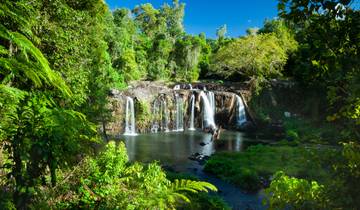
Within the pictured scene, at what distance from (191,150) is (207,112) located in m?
10.2

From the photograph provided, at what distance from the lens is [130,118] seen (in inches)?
961

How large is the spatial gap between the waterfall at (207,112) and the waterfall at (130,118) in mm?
6610

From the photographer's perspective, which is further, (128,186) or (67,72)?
(67,72)

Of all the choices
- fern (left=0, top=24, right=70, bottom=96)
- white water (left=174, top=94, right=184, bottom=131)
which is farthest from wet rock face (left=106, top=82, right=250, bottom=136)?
fern (left=0, top=24, right=70, bottom=96)

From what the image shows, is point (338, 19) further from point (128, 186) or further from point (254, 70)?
point (254, 70)

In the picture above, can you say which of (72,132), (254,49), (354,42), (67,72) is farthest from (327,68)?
(254,49)

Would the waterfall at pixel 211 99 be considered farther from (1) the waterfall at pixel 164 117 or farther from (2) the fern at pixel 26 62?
(2) the fern at pixel 26 62

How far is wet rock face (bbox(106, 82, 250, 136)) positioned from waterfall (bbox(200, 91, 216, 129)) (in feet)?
0.92

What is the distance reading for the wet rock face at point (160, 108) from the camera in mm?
24066

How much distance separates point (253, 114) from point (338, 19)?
27.7m

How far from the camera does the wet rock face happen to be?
79.0ft

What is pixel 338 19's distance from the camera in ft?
7.36

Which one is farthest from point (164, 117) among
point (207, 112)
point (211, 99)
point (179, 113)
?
point (211, 99)

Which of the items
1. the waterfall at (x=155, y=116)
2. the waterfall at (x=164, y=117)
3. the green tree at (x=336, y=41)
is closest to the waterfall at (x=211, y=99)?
the waterfall at (x=164, y=117)
